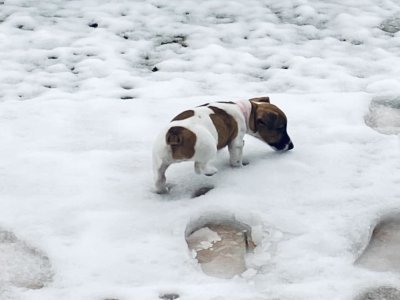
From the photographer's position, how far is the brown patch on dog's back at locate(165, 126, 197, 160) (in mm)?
3879

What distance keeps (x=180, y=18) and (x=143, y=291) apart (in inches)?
169

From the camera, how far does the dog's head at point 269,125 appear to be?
175 inches

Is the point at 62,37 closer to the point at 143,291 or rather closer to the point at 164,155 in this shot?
the point at 164,155

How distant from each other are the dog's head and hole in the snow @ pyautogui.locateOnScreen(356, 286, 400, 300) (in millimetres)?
1447

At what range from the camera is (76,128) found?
4953 millimetres

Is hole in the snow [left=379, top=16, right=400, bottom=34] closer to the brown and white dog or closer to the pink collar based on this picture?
the brown and white dog

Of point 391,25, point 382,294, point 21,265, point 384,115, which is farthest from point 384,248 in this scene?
point 391,25

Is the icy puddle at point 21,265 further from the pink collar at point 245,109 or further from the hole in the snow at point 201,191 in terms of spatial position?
the pink collar at point 245,109

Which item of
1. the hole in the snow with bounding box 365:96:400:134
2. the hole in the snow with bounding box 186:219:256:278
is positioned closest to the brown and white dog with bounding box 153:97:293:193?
the hole in the snow with bounding box 186:219:256:278

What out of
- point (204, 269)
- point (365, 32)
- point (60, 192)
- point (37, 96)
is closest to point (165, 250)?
point (204, 269)

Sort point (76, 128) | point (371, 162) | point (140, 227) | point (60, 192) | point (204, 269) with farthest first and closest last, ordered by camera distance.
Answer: point (76, 128) → point (371, 162) → point (60, 192) → point (140, 227) → point (204, 269)

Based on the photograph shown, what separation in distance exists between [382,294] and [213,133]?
4.61 feet

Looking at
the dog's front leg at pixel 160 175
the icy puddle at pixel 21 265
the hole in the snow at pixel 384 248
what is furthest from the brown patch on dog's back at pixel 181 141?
the hole in the snow at pixel 384 248

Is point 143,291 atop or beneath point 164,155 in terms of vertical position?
beneath
